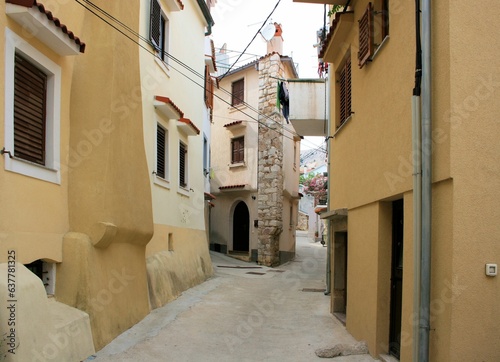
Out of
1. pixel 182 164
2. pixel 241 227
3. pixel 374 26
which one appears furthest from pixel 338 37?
pixel 241 227

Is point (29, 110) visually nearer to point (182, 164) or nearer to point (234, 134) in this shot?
point (182, 164)

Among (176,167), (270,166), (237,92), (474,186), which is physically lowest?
(474,186)

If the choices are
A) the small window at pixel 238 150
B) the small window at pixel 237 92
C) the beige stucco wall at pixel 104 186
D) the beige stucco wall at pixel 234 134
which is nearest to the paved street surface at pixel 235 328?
the beige stucco wall at pixel 104 186

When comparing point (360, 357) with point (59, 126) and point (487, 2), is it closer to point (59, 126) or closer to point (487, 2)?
point (487, 2)

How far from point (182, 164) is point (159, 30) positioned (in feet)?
12.6

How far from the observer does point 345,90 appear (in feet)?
27.3

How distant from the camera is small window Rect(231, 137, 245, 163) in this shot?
20.8 m

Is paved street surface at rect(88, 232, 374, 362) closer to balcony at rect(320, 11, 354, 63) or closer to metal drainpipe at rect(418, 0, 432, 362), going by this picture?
metal drainpipe at rect(418, 0, 432, 362)

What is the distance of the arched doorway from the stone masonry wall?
1.71m

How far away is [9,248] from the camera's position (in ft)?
15.0

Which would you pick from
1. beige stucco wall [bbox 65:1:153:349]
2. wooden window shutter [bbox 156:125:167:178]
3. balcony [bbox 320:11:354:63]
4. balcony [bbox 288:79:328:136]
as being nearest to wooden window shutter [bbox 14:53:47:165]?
beige stucco wall [bbox 65:1:153:349]

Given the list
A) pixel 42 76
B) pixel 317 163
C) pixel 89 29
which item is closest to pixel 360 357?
pixel 42 76

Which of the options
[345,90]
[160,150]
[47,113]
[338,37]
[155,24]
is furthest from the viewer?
[160,150]

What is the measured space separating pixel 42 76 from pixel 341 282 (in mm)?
6787
